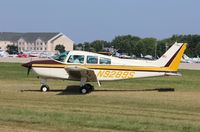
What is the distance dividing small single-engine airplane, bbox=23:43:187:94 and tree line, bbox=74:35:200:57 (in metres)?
129

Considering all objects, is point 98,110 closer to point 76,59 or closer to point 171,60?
Answer: point 76,59

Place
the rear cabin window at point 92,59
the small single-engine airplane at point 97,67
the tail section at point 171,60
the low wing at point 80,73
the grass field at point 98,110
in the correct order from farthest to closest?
the tail section at point 171,60
the rear cabin window at point 92,59
the small single-engine airplane at point 97,67
the low wing at point 80,73
the grass field at point 98,110

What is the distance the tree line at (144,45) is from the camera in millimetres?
155250

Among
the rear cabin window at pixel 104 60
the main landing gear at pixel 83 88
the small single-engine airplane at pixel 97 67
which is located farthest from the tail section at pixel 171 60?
the main landing gear at pixel 83 88

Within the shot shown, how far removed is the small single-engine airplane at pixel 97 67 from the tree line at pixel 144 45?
129 meters

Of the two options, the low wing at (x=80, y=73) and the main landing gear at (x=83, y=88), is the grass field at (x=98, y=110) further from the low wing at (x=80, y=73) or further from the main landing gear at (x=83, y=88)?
the low wing at (x=80, y=73)

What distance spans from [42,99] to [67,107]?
106 inches

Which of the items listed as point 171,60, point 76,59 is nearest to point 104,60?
point 76,59

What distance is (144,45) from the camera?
171375 mm

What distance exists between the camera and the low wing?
18.9 m

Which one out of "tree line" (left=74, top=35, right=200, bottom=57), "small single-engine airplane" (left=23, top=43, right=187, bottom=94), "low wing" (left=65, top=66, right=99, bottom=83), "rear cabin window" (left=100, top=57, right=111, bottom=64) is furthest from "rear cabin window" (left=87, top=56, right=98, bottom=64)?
"tree line" (left=74, top=35, right=200, bottom=57)

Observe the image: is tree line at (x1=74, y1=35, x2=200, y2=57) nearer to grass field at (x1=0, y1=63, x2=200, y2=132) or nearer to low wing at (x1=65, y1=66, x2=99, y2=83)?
low wing at (x1=65, y1=66, x2=99, y2=83)

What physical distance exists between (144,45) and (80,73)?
153 m

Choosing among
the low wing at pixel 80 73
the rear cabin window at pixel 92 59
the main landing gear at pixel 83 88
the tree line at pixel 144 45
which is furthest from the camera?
the tree line at pixel 144 45
